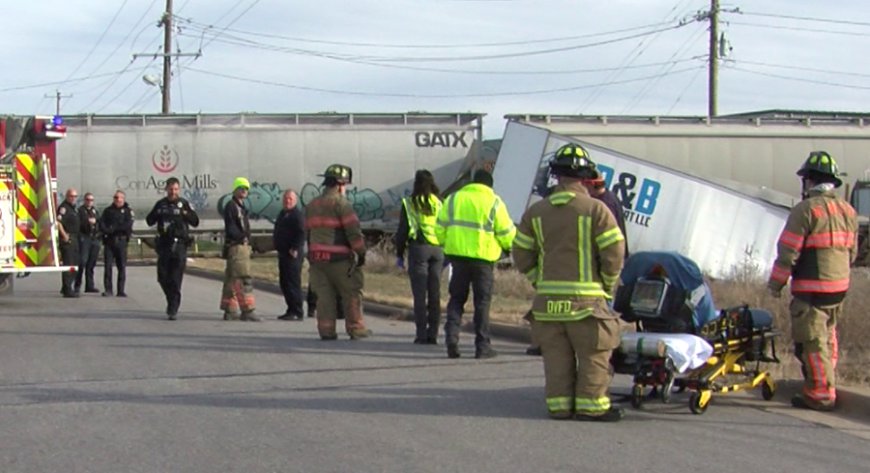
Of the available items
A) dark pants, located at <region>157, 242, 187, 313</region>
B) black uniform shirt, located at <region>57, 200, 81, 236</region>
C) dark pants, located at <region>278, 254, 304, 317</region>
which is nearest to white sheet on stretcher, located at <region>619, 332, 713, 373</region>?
dark pants, located at <region>278, 254, 304, 317</region>

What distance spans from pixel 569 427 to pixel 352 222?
547 centimetres

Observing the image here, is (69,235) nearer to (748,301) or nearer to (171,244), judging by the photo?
(171,244)

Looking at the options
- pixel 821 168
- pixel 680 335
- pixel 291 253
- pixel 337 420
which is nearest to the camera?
pixel 337 420

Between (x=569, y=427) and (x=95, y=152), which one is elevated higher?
(x=95, y=152)

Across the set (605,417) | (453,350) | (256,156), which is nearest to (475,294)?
(453,350)

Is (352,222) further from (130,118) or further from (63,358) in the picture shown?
(130,118)

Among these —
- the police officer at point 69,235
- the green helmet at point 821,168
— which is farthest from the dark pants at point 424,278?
the police officer at point 69,235

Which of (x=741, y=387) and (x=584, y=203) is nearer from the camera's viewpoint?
(x=584, y=203)

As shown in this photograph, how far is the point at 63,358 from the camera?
1126 cm

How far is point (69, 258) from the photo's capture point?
2005 cm

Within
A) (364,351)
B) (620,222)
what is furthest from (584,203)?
(364,351)

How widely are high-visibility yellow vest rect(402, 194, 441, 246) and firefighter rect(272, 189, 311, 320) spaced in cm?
311

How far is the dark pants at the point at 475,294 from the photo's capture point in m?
11.2

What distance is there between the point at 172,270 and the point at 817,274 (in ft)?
29.5
